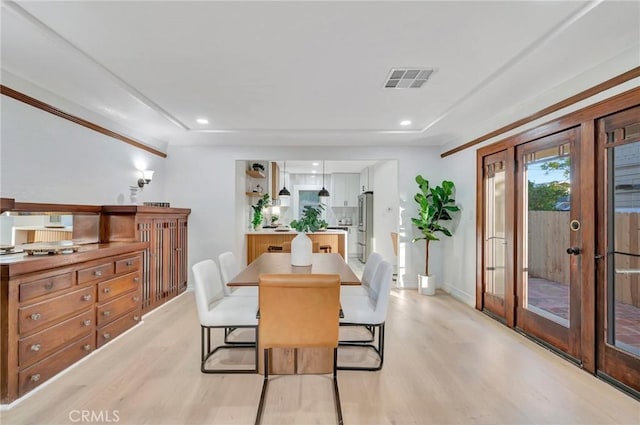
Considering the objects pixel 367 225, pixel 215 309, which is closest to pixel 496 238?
pixel 215 309

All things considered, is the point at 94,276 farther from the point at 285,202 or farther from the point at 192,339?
the point at 285,202

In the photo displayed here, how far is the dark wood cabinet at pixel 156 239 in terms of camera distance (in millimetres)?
3660

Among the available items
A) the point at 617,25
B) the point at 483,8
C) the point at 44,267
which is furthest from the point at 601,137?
the point at 44,267

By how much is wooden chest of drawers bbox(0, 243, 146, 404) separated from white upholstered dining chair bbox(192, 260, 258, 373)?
1045 mm

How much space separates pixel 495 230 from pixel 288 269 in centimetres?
280

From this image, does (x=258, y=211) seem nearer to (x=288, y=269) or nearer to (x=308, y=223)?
(x=308, y=223)

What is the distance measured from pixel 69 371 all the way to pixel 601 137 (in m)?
4.69

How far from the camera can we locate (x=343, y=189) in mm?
9773

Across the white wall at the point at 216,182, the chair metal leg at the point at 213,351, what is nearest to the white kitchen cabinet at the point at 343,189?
the white wall at the point at 216,182

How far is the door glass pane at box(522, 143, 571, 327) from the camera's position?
2.88m

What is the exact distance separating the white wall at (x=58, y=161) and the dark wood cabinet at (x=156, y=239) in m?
0.36

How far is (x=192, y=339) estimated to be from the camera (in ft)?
10.5

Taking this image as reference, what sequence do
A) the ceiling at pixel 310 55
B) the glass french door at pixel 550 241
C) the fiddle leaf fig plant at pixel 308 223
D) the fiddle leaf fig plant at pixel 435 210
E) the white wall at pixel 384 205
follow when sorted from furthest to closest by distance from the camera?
1. the white wall at pixel 384 205
2. the fiddle leaf fig plant at pixel 435 210
3. the fiddle leaf fig plant at pixel 308 223
4. the glass french door at pixel 550 241
5. the ceiling at pixel 310 55

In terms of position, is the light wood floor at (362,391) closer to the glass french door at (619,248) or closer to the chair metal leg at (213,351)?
the chair metal leg at (213,351)
